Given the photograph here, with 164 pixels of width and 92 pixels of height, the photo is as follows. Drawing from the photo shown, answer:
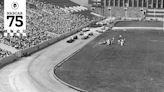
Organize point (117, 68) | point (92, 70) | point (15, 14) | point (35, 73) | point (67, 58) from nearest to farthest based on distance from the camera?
point (15, 14), point (35, 73), point (92, 70), point (117, 68), point (67, 58)

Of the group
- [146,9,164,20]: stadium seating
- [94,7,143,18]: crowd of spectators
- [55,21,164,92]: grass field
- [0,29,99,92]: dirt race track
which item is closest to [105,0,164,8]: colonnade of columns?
[94,7,143,18]: crowd of spectators

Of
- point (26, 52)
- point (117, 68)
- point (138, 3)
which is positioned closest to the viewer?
point (117, 68)

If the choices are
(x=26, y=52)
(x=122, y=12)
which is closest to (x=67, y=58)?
(x=26, y=52)

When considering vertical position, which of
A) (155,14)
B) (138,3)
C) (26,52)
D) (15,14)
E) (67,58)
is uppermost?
(138,3)

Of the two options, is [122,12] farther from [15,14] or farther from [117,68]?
[15,14]

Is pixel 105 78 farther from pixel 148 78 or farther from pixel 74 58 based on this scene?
pixel 74 58

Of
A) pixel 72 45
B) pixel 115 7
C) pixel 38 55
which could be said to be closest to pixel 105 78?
pixel 38 55

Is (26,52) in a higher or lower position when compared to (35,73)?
higher

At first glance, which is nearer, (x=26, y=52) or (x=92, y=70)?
(x=92, y=70)
